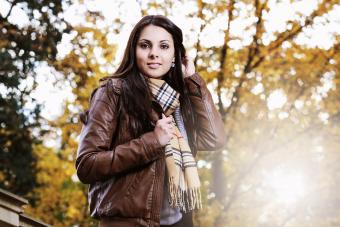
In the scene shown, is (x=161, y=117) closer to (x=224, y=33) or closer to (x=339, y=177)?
(x=224, y=33)

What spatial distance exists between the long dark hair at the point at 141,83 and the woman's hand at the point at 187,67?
24 millimetres

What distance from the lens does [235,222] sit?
10.7m

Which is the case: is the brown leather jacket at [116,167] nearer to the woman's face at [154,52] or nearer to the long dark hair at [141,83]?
the long dark hair at [141,83]

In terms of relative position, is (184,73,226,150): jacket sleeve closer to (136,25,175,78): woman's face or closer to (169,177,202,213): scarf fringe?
(136,25,175,78): woman's face

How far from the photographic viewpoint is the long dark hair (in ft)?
6.72

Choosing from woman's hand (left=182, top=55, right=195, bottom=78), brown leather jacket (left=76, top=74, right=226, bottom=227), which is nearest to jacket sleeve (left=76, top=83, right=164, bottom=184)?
brown leather jacket (left=76, top=74, right=226, bottom=227)

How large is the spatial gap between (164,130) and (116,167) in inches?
8.6

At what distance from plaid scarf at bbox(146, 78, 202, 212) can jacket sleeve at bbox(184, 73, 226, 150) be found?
128 millimetres

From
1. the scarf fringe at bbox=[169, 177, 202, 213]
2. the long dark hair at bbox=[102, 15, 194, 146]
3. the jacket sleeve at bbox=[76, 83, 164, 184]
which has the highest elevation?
the long dark hair at bbox=[102, 15, 194, 146]

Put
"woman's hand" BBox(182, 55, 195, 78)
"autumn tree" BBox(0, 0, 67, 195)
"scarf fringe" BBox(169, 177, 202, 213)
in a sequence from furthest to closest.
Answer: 1. "autumn tree" BBox(0, 0, 67, 195)
2. "woman's hand" BBox(182, 55, 195, 78)
3. "scarf fringe" BBox(169, 177, 202, 213)

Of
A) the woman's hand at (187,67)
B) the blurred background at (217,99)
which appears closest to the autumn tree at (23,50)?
the blurred background at (217,99)

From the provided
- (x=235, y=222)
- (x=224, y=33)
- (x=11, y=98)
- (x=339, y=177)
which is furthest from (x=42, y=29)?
(x=339, y=177)

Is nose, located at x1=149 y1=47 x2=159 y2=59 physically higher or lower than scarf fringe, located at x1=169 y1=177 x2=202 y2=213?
higher

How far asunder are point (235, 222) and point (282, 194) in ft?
20.3
